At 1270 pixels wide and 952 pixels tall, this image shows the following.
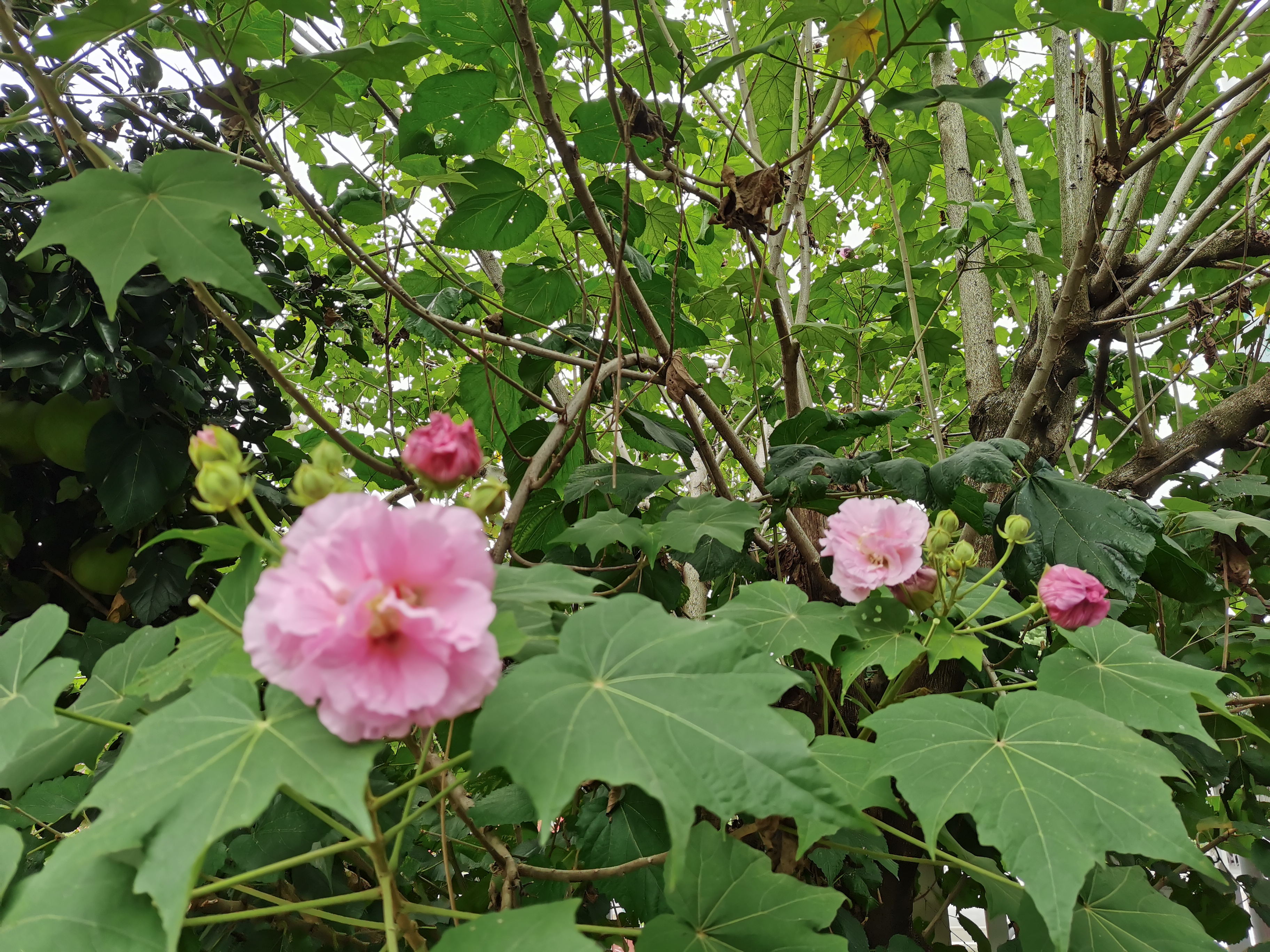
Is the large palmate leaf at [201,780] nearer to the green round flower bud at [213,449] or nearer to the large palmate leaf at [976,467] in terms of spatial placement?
the green round flower bud at [213,449]

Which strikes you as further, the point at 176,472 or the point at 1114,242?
the point at 1114,242

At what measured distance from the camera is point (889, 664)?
1.00m

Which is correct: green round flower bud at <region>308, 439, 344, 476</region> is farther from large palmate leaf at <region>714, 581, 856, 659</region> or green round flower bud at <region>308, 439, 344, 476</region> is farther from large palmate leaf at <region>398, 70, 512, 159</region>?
large palmate leaf at <region>398, 70, 512, 159</region>

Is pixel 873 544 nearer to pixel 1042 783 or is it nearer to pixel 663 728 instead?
pixel 1042 783

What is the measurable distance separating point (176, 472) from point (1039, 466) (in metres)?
1.79

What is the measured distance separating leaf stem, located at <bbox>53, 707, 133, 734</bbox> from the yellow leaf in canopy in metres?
1.51

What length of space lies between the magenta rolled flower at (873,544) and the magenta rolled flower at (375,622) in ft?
Answer: 2.12

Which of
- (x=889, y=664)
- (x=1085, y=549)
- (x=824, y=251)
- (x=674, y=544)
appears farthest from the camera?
(x=824, y=251)

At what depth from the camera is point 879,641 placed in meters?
1.06

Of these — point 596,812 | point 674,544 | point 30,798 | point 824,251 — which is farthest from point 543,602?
point 824,251

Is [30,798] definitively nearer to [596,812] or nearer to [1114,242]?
[596,812]

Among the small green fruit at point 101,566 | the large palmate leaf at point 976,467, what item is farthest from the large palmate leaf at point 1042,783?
the small green fruit at point 101,566

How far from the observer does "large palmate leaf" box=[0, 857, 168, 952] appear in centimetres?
58

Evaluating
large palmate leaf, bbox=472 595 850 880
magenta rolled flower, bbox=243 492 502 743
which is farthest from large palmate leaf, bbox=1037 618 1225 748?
magenta rolled flower, bbox=243 492 502 743
